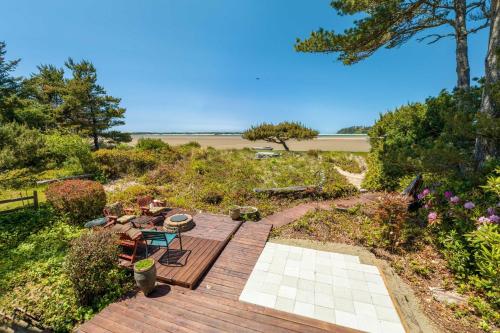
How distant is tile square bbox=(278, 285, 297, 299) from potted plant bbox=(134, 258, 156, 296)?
9.81 feet

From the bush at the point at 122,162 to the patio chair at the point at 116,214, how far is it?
25.5ft

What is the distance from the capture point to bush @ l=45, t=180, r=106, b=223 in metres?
8.36

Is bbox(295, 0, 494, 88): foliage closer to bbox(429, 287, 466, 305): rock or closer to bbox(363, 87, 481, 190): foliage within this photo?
bbox(363, 87, 481, 190): foliage

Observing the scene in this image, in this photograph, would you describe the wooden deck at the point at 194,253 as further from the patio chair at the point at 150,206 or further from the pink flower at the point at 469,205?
the pink flower at the point at 469,205

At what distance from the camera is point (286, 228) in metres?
8.02

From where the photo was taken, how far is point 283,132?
2327cm

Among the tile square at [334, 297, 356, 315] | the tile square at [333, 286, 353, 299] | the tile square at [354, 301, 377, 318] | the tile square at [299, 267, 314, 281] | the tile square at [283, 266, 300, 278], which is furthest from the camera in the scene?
the tile square at [283, 266, 300, 278]

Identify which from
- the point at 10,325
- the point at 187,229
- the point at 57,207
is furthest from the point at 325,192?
the point at 57,207

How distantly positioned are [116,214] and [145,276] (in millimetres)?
4845

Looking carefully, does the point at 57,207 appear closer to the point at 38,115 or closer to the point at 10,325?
the point at 10,325

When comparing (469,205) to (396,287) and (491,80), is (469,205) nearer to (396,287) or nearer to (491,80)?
(396,287)

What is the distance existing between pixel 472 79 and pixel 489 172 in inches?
181

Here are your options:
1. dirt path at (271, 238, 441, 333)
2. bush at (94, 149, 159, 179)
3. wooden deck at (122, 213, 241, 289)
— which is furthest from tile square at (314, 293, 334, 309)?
bush at (94, 149, 159, 179)

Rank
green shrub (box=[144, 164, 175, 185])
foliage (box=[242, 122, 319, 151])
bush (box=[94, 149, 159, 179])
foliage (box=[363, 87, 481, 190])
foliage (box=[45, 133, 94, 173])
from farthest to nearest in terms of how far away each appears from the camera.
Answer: foliage (box=[242, 122, 319, 151])
bush (box=[94, 149, 159, 179])
foliage (box=[45, 133, 94, 173])
green shrub (box=[144, 164, 175, 185])
foliage (box=[363, 87, 481, 190])
